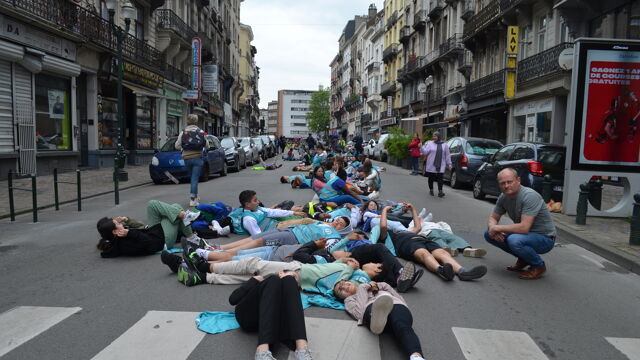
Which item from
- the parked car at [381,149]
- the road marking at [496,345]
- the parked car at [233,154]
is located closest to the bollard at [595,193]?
the road marking at [496,345]

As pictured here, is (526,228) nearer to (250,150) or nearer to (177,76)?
(250,150)

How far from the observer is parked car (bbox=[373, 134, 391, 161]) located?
106ft

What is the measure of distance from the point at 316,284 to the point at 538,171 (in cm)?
819

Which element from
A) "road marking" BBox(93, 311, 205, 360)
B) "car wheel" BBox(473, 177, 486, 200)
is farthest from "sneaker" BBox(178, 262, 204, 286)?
"car wheel" BBox(473, 177, 486, 200)

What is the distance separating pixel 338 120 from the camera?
109250 millimetres

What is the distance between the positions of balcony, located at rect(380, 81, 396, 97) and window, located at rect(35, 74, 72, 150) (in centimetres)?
4184

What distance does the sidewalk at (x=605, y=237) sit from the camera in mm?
6812

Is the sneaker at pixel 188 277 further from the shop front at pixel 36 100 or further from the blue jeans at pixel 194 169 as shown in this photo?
the shop front at pixel 36 100

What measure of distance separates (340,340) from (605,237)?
19.9 ft

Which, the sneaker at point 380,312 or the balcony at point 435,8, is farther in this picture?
the balcony at point 435,8

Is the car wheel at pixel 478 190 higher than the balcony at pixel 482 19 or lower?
lower

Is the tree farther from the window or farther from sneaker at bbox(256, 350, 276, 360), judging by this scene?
sneaker at bbox(256, 350, 276, 360)

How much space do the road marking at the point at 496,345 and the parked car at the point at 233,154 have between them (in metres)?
18.0

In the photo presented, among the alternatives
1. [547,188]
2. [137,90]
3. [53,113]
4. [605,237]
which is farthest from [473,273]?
[137,90]
